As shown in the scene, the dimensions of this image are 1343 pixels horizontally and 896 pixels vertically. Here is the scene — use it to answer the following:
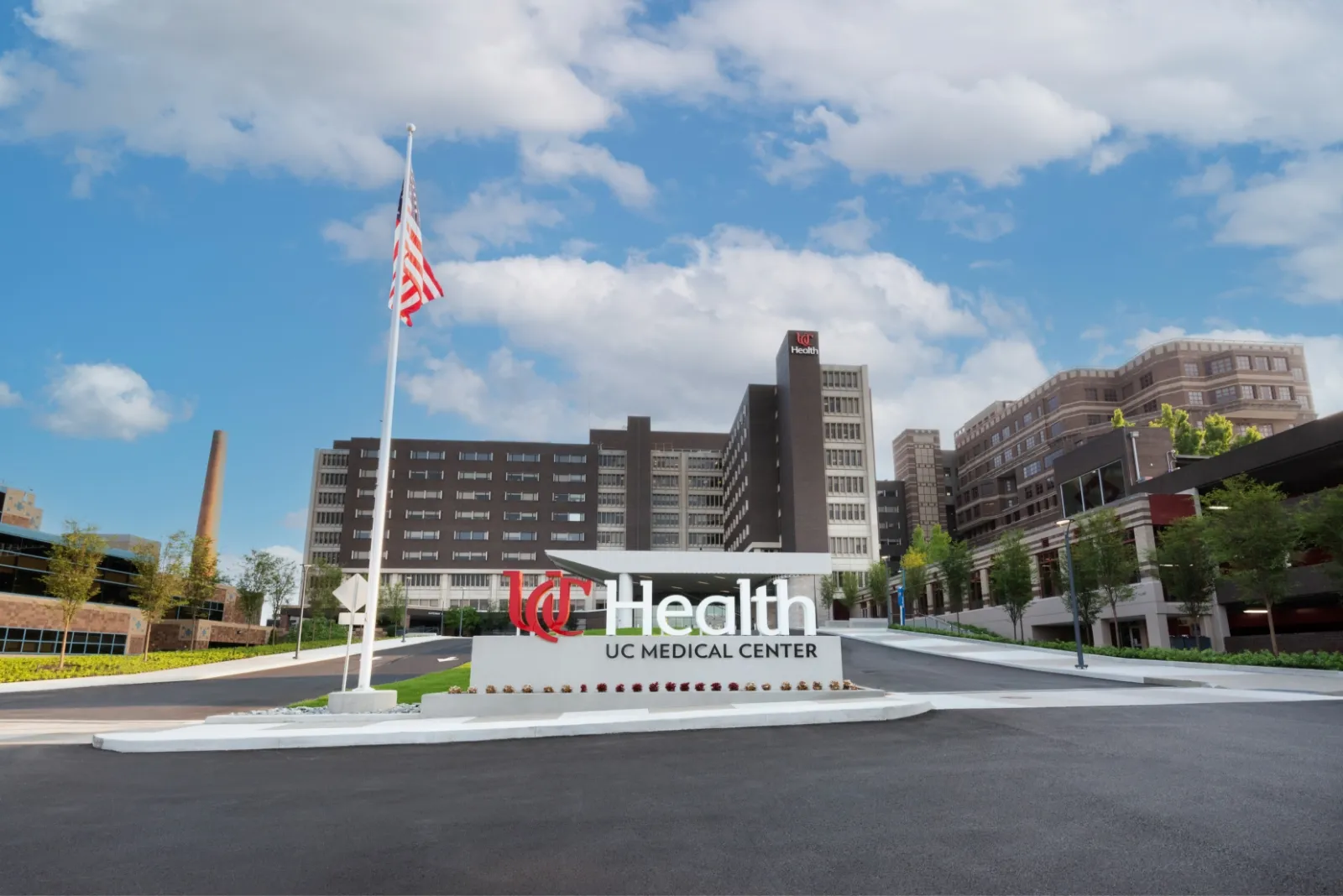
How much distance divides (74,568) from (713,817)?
51.8 meters

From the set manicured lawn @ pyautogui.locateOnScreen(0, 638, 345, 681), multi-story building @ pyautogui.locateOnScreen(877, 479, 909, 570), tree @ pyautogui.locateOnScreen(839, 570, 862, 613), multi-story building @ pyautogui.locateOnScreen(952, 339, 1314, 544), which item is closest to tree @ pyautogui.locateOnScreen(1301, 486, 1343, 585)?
manicured lawn @ pyautogui.locateOnScreen(0, 638, 345, 681)

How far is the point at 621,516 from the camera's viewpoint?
479 feet

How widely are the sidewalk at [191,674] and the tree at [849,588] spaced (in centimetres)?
6004

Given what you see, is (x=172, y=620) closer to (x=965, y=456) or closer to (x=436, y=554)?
(x=436, y=554)

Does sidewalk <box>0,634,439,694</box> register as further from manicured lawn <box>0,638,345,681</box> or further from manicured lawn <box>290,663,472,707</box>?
manicured lawn <box>290,663,472,707</box>

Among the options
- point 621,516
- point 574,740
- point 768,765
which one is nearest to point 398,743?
point 574,740

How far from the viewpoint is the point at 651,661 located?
22.4 meters

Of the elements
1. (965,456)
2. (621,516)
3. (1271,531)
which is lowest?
(1271,531)

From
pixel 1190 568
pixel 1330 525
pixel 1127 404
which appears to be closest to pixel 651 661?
pixel 1330 525

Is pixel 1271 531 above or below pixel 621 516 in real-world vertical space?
below

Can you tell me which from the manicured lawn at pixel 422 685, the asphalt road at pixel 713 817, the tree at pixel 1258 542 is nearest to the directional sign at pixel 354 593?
the manicured lawn at pixel 422 685

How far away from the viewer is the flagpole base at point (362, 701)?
20.1 meters

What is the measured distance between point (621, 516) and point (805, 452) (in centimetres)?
4445

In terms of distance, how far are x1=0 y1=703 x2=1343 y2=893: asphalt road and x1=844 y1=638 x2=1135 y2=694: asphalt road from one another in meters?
13.2
